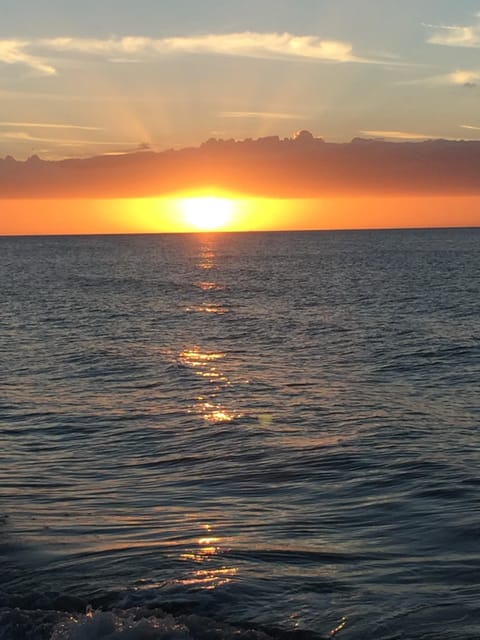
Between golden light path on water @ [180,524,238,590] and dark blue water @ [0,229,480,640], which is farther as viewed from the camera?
golden light path on water @ [180,524,238,590]

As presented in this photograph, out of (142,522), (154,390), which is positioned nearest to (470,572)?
(142,522)

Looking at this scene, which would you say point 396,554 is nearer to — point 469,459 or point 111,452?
point 469,459

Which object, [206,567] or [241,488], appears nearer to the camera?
[206,567]

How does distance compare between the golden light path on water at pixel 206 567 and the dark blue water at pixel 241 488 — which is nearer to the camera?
the dark blue water at pixel 241 488

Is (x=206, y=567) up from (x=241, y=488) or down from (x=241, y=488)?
down

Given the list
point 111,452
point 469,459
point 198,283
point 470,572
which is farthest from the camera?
point 198,283

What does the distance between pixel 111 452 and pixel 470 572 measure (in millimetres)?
11420

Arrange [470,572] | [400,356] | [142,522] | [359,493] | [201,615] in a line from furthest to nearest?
[400,356]
[359,493]
[142,522]
[470,572]
[201,615]

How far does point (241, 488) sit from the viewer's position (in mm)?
19578

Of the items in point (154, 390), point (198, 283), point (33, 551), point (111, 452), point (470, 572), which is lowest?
point (470, 572)

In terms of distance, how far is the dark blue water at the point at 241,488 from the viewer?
1298 cm

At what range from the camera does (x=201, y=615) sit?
12773 millimetres

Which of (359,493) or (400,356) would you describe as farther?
(400,356)

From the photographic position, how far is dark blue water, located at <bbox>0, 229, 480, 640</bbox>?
13.0 m
